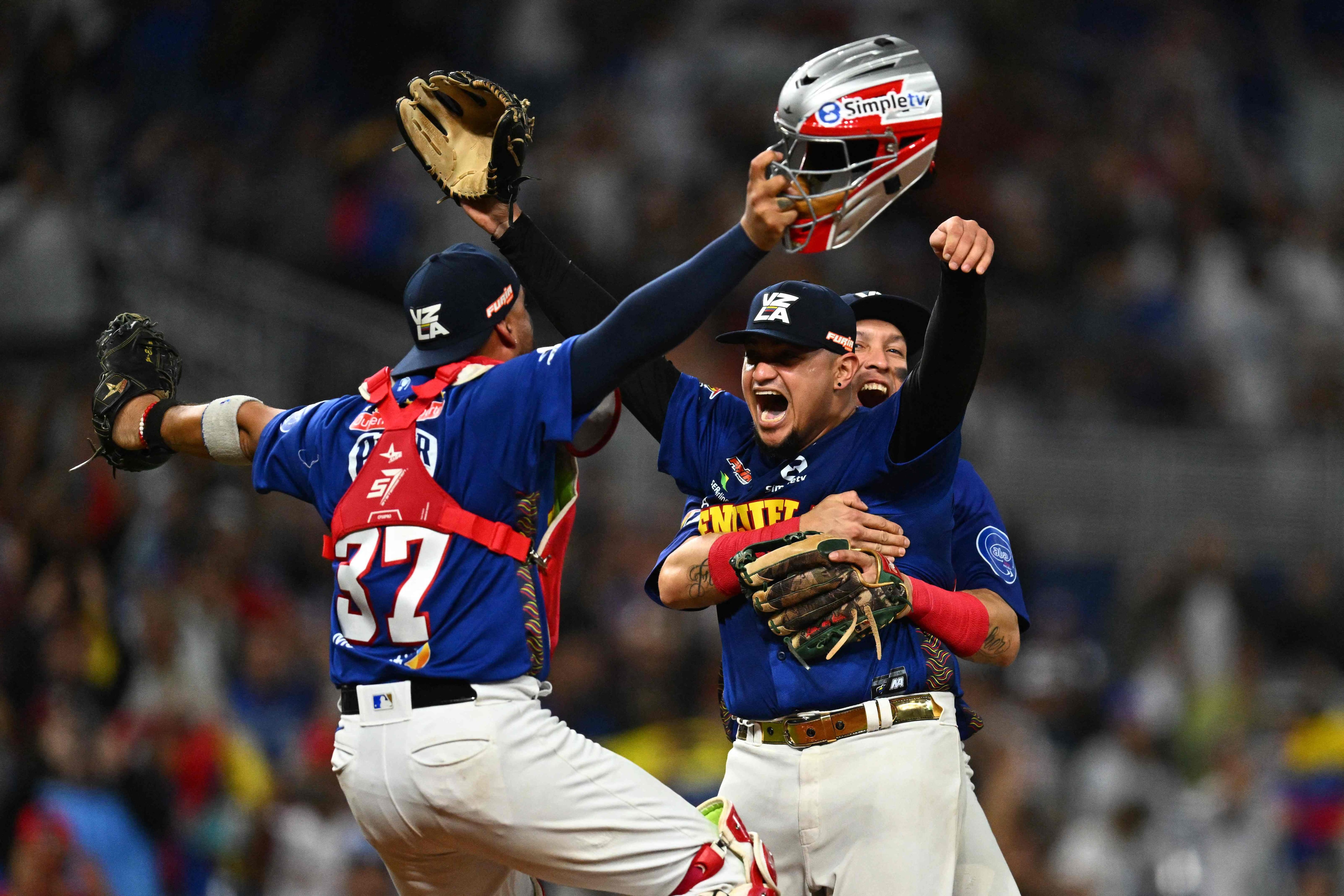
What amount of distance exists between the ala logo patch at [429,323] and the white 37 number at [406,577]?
1.55 feet

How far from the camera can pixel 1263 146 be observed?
13.7 m

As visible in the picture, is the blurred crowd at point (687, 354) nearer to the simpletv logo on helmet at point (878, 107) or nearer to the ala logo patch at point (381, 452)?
the ala logo patch at point (381, 452)

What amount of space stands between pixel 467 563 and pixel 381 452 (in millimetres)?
340

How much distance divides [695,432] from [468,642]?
3.07 feet

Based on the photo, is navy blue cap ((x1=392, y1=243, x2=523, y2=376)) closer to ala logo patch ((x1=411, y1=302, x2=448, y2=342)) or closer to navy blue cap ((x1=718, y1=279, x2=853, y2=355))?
ala logo patch ((x1=411, y1=302, x2=448, y2=342))

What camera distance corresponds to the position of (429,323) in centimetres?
357

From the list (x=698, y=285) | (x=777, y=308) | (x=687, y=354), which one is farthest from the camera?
(x=687, y=354)

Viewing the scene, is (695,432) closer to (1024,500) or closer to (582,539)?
(582,539)

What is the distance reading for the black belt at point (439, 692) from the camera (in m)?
3.36

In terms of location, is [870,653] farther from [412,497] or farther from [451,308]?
[451,308]

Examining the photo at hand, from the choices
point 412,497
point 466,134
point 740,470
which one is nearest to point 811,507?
point 740,470

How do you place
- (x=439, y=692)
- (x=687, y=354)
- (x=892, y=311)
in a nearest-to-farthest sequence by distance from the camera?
(x=439, y=692) < (x=892, y=311) < (x=687, y=354)

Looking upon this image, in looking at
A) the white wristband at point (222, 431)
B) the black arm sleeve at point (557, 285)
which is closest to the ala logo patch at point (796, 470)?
the black arm sleeve at point (557, 285)

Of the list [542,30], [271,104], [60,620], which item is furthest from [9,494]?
[542,30]
